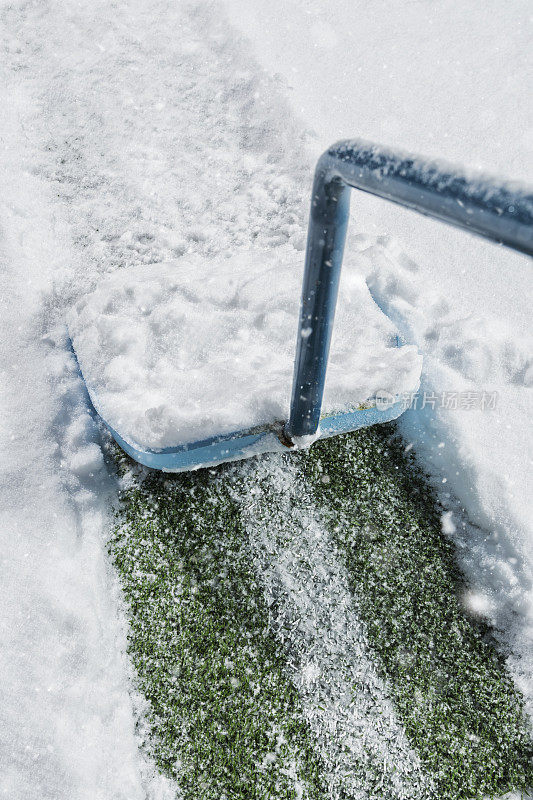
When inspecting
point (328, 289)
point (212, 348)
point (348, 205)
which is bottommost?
point (212, 348)

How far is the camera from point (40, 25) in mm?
3365

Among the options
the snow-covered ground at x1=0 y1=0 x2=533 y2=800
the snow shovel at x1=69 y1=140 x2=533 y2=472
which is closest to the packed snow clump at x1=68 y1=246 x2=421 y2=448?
the snow shovel at x1=69 y1=140 x2=533 y2=472

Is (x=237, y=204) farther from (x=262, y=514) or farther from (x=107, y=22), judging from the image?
(x=107, y=22)

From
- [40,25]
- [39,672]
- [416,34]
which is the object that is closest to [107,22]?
[40,25]

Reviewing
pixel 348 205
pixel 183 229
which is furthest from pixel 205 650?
pixel 183 229

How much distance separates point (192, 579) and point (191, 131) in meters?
2.40

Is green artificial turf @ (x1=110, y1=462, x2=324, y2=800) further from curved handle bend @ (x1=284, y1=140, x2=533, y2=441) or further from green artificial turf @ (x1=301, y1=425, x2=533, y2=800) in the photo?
curved handle bend @ (x1=284, y1=140, x2=533, y2=441)

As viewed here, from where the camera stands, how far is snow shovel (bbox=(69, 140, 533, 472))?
62cm

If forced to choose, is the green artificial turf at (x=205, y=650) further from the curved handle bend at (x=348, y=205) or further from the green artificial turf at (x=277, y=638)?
the curved handle bend at (x=348, y=205)

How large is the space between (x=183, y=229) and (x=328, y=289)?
4.79ft

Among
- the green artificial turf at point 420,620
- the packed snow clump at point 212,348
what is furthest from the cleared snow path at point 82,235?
the green artificial turf at point 420,620

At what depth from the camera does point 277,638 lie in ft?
4.48

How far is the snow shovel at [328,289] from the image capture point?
2.02ft

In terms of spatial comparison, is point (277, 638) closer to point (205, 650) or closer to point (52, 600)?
point (205, 650)
